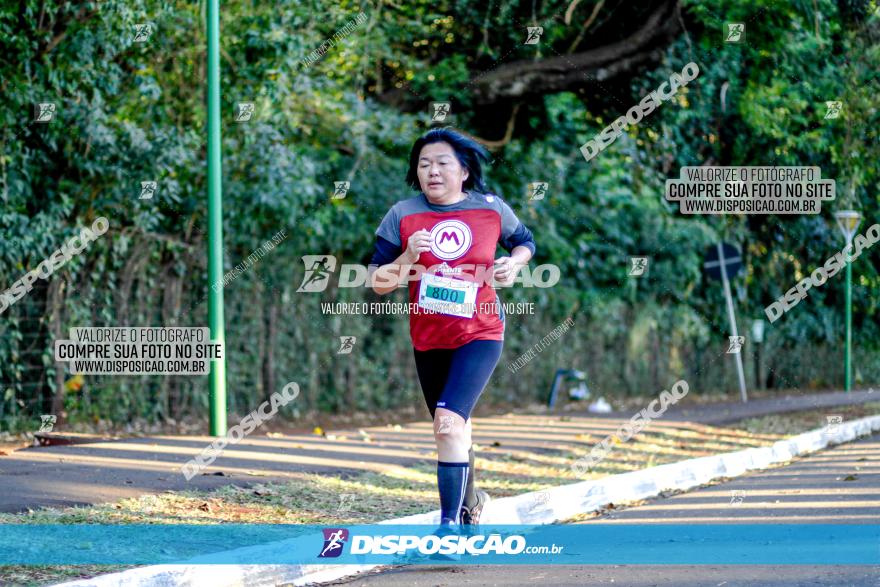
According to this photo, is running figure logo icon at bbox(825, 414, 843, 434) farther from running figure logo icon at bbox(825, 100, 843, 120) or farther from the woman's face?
the woman's face

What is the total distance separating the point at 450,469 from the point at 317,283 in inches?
425

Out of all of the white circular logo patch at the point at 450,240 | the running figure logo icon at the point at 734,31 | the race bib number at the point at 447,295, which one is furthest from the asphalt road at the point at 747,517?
the running figure logo icon at the point at 734,31

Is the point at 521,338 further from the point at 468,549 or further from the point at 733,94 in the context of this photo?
the point at 468,549

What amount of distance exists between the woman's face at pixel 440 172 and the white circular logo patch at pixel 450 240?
7.0 inches

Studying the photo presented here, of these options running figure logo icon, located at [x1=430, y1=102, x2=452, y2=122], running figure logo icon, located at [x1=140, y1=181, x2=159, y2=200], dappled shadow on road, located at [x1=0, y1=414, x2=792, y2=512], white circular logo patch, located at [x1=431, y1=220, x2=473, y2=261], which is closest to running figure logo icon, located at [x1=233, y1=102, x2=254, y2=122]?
running figure logo icon, located at [x1=140, y1=181, x2=159, y2=200]

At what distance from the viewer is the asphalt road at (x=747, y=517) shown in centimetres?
598

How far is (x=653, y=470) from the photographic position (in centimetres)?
1002

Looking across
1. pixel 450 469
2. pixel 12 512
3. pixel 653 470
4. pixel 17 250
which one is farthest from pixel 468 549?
pixel 17 250

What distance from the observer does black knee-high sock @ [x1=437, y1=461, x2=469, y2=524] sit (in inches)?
253

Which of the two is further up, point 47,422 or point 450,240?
point 450,240

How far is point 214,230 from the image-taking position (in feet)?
40.3

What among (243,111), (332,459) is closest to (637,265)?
(243,111)

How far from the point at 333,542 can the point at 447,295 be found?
4.55 ft

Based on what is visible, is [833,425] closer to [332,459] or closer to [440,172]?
[332,459]
